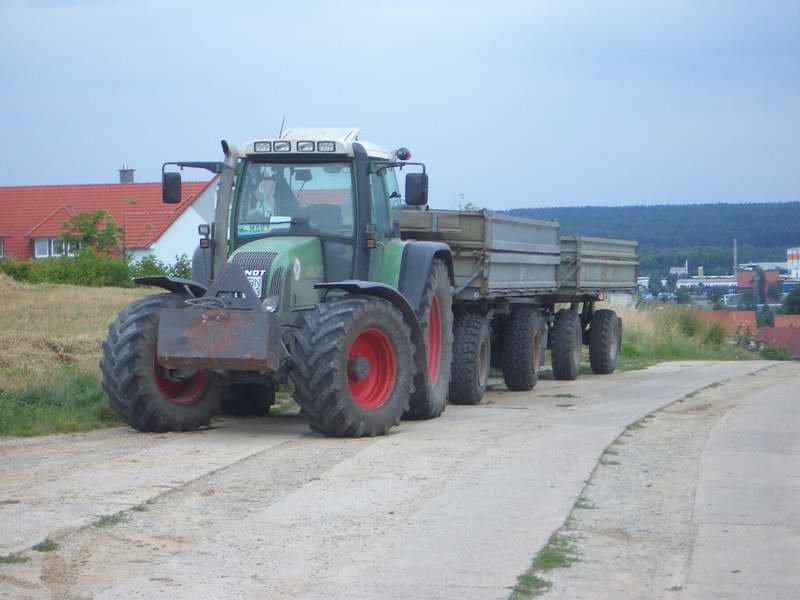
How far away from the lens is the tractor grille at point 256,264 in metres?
11.3

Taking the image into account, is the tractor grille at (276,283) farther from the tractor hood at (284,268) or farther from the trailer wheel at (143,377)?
the trailer wheel at (143,377)

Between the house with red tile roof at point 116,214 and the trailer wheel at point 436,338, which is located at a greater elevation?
the house with red tile roof at point 116,214

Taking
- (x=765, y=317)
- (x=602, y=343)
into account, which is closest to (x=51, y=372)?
(x=602, y=343)

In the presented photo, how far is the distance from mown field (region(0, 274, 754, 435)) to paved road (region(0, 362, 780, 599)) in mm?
832

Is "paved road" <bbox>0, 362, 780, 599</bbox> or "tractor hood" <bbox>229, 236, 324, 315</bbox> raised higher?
"tractor hood" <bbox>229, 236, 324, 315</bbox>

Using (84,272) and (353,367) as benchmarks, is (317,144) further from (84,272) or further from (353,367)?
(84,272)

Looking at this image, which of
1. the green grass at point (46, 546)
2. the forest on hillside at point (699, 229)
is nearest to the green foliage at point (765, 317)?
the forest on hillside at point (699, 229)

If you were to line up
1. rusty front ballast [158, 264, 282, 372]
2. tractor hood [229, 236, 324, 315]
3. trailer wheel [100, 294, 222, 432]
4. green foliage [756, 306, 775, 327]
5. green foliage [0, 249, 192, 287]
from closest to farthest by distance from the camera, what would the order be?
1. rusty front ballast [158, 264, 282, 372]
2. trailer wheel [100, 294, 222, 432]
3. tractor hood [229, 236, 324, 315]
4. green foliage [0, 249, 192, 287]
5. green foliage [756, 306, 775, 327]

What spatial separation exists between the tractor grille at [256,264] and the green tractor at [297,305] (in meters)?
0.01

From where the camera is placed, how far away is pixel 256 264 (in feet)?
37.3

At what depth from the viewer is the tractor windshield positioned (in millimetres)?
12086

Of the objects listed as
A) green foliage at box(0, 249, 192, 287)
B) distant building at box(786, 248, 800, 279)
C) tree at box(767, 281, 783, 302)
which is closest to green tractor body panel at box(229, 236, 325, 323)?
green foliage at box(0, 249, 192, 287)

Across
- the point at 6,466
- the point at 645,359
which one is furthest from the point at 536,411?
the point at 645,359

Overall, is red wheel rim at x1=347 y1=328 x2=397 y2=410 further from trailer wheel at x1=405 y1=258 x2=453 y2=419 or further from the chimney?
the chimney
